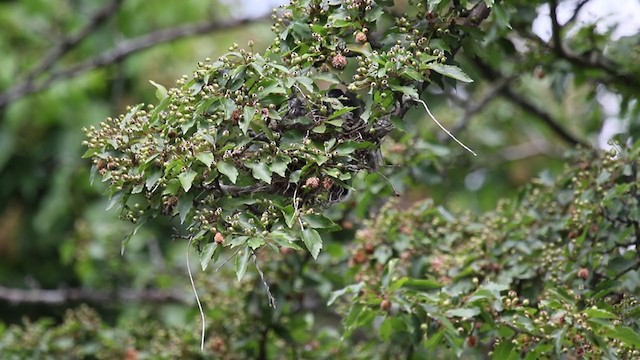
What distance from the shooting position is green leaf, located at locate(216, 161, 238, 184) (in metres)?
2.26

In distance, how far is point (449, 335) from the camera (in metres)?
2.80

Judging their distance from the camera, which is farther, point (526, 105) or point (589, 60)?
point (526, 105)

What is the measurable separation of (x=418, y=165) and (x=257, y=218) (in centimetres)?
158

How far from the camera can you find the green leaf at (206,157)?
2.24 metres

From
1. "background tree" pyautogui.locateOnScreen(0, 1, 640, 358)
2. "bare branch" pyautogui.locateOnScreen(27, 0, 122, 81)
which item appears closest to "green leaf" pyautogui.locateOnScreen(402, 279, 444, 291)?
"background tree" pyautogui.locateOnScreen(0, 1, 640, 358)

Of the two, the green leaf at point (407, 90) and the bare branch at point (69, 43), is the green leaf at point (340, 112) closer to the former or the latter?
the green leaf at point (407, 90)

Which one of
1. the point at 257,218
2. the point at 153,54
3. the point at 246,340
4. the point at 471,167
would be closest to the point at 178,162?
the point at 257,218

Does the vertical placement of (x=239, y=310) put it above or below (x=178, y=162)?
below

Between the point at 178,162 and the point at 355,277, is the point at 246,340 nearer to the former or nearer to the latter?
the point at 355,277

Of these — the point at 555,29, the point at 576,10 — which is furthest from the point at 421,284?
the point at 576,10

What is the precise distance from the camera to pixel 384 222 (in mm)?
3393

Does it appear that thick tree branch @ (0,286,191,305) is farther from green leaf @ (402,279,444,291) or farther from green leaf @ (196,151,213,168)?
green leaf @ (196,151,213,168)

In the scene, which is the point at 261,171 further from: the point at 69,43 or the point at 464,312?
the point at 69,43

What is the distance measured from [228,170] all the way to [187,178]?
4.0 inches
